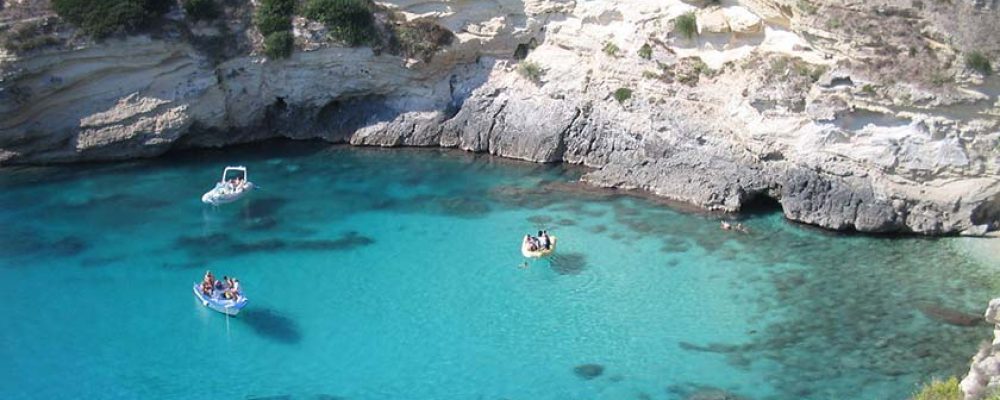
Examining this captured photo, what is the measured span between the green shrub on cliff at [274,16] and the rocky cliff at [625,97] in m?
0.51

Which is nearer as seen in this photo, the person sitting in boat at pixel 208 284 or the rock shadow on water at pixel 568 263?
the person sitting in boat at pixel 208 284

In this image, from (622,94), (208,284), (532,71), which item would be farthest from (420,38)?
(208,284)

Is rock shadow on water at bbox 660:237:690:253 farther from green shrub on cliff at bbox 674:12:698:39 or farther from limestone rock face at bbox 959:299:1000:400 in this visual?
limestone rock face at bbox 959:299:1000:400

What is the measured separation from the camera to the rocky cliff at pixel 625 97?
3284 centimetres

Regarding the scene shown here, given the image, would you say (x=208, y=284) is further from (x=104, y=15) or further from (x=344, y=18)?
(x=104, y=15)

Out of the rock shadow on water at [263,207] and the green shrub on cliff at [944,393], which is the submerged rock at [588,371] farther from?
the rock shadow on water at [263,207]

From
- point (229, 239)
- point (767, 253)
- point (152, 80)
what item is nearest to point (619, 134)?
point (767, 253)

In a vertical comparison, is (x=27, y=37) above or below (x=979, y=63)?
below

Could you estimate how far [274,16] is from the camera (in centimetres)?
4241

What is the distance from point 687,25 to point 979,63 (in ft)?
33.6

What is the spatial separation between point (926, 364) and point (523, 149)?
19.2 metres

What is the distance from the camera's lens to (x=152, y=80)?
137 feet

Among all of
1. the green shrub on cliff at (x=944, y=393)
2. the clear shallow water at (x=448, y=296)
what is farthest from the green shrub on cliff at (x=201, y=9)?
the green shrub on cliff at (x=944, y=393)

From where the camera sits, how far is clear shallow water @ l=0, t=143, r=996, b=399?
1050 inches
